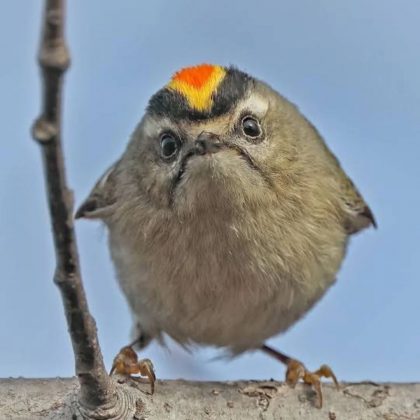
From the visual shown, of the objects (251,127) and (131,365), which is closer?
(251,127)

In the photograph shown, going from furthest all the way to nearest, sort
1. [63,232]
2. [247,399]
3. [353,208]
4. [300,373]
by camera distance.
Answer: [353,208]
[300,373]
[247,399]
[63,232]

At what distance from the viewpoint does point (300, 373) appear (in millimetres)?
3152

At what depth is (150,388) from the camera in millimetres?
2580

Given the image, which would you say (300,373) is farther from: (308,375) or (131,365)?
A: (131,365)

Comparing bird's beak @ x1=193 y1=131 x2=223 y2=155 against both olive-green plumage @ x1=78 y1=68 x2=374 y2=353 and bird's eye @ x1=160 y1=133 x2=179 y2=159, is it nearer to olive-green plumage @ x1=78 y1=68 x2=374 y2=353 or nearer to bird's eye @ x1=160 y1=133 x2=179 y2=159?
olive-green plumage @ x1=78 y1=68 x2=374 y2=353

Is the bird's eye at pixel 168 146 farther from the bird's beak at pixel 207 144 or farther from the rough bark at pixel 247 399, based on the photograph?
the rough bark at pixel 247 399

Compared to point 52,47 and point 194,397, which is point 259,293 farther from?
point 52,47

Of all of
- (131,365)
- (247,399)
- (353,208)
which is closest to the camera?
(247,399)

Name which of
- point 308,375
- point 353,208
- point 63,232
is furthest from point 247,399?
point 63,232

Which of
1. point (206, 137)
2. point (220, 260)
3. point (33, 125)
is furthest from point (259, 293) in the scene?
point (33, 125)

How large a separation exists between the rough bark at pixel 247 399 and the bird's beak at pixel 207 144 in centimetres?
78

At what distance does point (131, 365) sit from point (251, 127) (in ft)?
3.18

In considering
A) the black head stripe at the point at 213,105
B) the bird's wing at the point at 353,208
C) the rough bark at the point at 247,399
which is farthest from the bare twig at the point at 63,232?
the bird's wing at the point at 353,208

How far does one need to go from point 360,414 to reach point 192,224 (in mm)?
854
